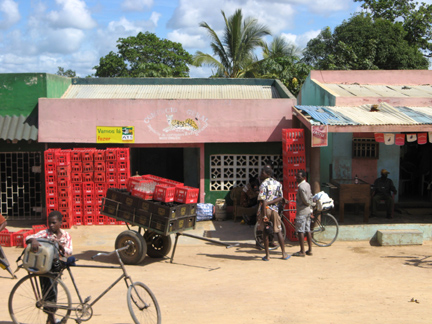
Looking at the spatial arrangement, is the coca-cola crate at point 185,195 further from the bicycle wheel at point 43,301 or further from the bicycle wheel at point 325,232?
the bicycle wheel at point 43,301

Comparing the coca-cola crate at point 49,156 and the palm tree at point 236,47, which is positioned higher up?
the palm tree at point 236,47

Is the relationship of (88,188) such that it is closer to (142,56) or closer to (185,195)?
(185,195)

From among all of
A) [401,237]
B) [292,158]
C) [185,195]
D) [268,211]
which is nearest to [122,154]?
[185,195]

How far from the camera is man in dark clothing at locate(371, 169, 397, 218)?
469 inches

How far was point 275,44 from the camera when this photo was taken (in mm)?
27938

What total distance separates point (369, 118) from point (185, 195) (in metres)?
4.80

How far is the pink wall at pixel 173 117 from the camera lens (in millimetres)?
12484

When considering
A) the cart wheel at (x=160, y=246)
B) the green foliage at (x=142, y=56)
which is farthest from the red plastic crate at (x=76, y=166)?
the green foliage at (x=142, y=56)

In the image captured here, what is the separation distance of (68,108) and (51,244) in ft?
25.8

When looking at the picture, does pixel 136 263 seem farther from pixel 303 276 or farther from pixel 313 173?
pixel 313 173

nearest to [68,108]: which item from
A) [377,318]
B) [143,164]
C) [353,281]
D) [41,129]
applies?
[41,129]

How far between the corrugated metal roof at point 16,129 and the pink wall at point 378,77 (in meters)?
8.94

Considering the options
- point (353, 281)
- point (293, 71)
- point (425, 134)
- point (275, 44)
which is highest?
point (275, 44)

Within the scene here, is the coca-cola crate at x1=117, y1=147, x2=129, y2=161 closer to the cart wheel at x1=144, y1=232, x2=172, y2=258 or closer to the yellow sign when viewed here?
the yellow sign
